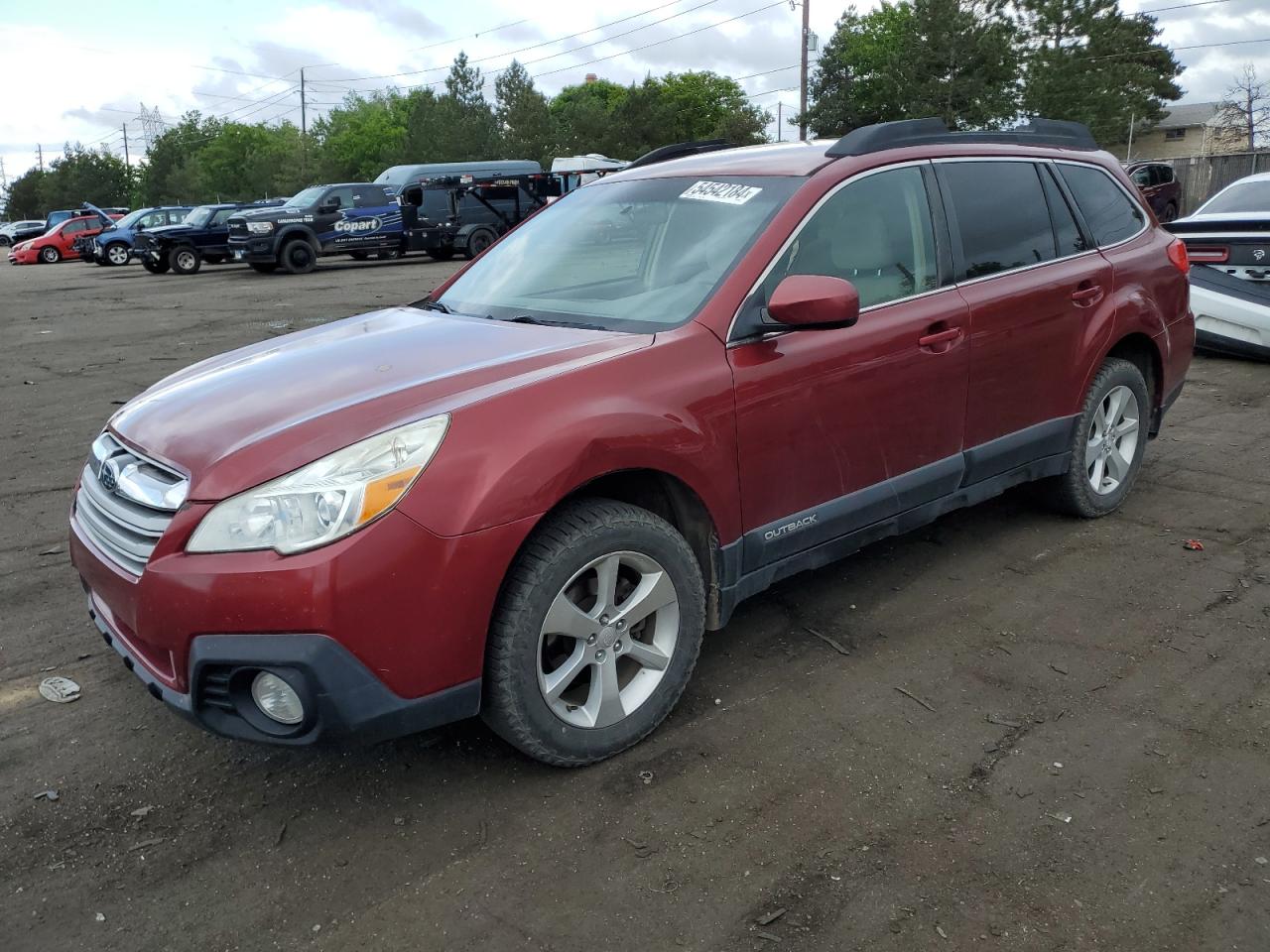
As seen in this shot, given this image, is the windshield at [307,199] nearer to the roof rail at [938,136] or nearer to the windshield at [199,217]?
the windshield at [199,217]

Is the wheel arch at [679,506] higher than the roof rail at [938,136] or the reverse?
the reverse

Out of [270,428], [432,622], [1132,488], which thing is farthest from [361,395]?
[1132,488]

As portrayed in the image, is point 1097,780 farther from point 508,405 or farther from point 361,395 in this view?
point 361,395

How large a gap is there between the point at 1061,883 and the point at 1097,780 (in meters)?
0.50

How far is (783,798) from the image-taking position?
284cm

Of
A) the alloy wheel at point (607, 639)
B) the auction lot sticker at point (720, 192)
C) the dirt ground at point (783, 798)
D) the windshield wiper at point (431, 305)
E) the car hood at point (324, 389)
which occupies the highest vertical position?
the auction lot sticker at point (720, 192)

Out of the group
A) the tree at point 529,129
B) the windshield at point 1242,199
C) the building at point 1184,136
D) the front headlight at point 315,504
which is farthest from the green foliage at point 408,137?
the front headlight at point 315,504

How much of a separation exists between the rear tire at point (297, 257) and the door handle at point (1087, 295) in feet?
72.0

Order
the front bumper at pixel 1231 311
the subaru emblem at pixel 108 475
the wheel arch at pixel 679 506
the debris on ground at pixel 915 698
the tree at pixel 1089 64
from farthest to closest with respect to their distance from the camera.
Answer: the tree at pixel 1089 64 → the front bumper at pixel 1231 311 → the debris on ground at pixel 915 698 → the wheel arch at pixel 679 506 → the subaru emblem at pixel 108 475

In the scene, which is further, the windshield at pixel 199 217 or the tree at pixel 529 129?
the tree at pixel 529 129

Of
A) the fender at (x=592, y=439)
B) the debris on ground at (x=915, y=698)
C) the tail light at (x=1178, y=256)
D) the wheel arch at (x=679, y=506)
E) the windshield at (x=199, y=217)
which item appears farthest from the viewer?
the windshield at (x=199, y=217)

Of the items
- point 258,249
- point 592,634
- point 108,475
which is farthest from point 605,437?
point 258,249

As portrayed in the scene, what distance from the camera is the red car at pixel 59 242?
36281 mm

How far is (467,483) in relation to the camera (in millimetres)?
2631
